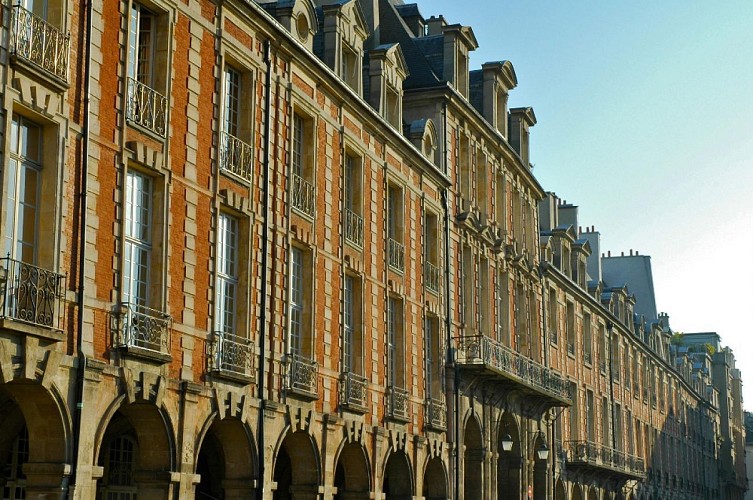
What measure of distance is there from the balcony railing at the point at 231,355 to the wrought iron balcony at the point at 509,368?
1165 centimetres

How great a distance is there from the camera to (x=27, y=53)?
→ 15500 millimetres

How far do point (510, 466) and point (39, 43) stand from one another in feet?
80.8

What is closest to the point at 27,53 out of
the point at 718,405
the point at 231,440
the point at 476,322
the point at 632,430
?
the point at 231,440

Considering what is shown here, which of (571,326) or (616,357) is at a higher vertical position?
(571,326)

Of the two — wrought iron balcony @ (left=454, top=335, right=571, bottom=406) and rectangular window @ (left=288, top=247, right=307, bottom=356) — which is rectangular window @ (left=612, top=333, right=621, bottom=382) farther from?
rectangular window @ (left=288, top=247, right=307, bottom=356)

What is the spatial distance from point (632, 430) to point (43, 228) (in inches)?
1764

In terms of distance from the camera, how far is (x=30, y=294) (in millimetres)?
15125

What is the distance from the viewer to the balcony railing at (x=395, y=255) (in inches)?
1113

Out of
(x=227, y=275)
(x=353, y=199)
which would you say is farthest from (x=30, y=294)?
(x=353, y=199)

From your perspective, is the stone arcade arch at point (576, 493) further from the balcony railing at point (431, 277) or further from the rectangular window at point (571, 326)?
the balcony railing at point (431, 277)

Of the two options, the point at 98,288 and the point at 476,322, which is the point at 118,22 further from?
the point at 476,322

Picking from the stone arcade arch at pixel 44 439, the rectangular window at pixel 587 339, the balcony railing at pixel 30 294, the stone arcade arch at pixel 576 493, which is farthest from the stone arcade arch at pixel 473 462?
the balcony railing at pixel 30 294

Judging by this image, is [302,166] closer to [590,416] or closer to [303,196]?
[303,196]

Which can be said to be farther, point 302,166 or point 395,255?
point 395,255
